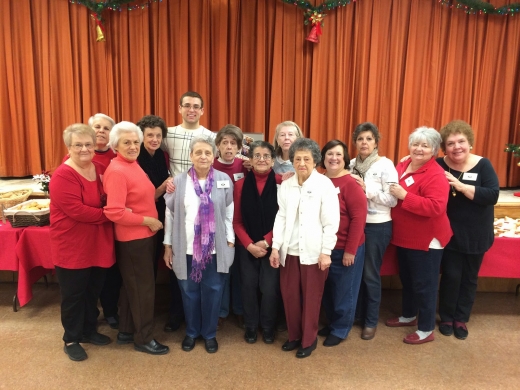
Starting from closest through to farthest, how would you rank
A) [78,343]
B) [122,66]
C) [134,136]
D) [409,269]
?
[134,136]
[78,343]
[409,269]
[122,66]

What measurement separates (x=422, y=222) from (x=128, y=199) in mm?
1741

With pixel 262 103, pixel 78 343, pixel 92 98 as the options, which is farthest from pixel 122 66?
pixel 78 343

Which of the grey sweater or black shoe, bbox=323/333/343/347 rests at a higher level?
the grey sweater

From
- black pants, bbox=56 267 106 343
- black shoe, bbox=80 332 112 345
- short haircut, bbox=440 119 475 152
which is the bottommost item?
black shoe, bbox=80 332 112 345

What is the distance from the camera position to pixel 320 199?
→ 2049 mm

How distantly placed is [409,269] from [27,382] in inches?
92.5

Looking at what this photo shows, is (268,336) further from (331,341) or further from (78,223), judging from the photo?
(78,223)

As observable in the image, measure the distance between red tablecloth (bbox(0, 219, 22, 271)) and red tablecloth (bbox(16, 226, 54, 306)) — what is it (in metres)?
0.06

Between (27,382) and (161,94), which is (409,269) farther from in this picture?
(161,94)

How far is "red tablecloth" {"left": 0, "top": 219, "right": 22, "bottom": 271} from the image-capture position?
253 centimetres

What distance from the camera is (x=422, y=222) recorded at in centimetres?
227

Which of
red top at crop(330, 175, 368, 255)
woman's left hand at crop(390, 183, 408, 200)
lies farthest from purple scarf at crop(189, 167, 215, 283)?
woman's left hand at crop(390, 183, 408, 200)

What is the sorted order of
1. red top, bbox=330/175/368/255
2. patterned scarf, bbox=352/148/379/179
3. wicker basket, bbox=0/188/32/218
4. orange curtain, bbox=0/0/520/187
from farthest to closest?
1. orange curtain, bbox=0/0/520/187
2. wicker basket, bbox=0/188/32/218
3. patterned scarf, bbox=352/148/379/179
4. red top, bbox=330/175/368/255

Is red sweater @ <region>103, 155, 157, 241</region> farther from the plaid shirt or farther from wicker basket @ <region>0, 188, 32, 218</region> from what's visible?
wicker basket @ <region>0, 188, 32, 218</region>
